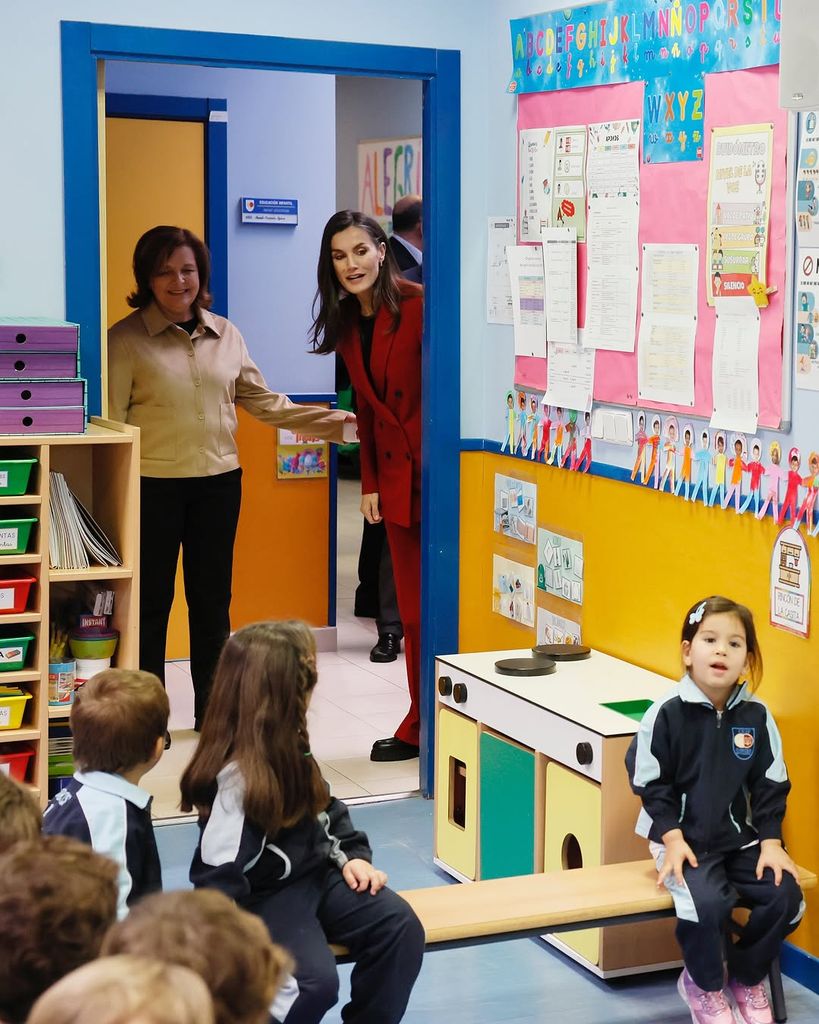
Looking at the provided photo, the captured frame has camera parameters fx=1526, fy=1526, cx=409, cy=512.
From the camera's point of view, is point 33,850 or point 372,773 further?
point 372,773

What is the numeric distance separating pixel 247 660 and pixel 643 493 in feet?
4.26

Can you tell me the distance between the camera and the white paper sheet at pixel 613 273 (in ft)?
11.8

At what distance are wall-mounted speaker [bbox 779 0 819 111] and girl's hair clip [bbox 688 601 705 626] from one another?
0.98 meters

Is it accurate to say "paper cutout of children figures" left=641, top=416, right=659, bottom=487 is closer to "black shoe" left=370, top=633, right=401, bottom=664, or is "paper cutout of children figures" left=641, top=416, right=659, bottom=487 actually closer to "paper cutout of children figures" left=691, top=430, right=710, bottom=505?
"paper cutout of children figures" left=691, top=430, right=710, bottom=505

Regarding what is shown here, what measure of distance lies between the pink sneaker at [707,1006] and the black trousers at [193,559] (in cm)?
217

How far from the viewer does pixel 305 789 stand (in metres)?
2.68

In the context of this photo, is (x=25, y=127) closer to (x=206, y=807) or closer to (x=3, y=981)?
(x=206, y=807)

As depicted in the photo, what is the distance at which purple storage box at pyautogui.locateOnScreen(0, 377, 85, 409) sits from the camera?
11.3ft

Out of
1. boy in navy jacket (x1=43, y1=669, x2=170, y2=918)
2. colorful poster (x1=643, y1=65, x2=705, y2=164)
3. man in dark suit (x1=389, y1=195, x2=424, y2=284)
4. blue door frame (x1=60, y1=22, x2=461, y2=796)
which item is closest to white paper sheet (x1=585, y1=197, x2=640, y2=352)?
colorful poster (x1=643, y1=65, x2=705, y2=164)

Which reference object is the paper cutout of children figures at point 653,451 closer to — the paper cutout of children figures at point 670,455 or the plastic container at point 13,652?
the paper cutout of children figures at point 670,455

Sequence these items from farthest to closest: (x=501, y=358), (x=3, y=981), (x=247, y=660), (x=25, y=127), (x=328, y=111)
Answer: (x=328, y=111) < (x=501, y=358) < (x=25, y=127) < (x=247, y=660) < (x=3, y=981)

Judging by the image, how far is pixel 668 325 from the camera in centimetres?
348

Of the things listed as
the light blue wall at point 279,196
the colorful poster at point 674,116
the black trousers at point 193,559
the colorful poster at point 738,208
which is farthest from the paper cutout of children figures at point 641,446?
the light blue wall at point 279,196

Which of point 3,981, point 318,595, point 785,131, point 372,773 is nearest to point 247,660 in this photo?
point 3,981
